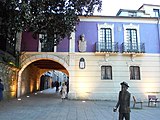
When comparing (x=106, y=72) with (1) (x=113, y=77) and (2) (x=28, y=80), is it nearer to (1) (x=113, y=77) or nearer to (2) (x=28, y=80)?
(1) (x=113, y=77)

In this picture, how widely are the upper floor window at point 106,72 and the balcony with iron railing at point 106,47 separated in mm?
1561

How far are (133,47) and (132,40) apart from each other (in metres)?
0.81

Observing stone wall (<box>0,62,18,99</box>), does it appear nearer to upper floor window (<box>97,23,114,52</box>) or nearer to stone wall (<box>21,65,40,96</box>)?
stone wall (<box>21,65,40,96</box>)

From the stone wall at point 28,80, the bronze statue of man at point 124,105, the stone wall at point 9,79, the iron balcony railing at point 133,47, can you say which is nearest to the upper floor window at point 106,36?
the iron balcony railing at point 133,47

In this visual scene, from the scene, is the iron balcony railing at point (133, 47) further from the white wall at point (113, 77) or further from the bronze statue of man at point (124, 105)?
the bronze statue of man at point (124, 105)

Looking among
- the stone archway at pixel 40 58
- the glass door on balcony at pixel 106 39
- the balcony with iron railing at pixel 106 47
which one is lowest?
the stone archway at pixel 40 58

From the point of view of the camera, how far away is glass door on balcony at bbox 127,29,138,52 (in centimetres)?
2044

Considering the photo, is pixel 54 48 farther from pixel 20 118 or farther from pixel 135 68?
pixel 20 118

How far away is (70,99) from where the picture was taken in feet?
63.4

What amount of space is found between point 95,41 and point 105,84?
4.02m

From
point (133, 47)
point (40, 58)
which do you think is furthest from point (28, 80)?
point (133, 47)

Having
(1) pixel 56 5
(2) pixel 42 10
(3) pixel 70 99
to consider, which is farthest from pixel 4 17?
(3) pixel 70 99

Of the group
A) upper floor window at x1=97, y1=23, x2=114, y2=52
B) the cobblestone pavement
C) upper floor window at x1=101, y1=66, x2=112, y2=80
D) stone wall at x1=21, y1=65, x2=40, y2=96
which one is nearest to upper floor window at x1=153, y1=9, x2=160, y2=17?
upper floor window at x1=97, y1=23, x2=114, y2=52

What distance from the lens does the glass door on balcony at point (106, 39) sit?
20.3 m
